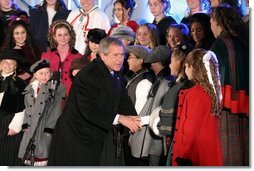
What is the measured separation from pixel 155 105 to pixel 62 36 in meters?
1.00

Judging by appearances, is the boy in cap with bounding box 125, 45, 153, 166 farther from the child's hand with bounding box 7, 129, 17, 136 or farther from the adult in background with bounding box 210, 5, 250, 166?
the child's hand with bounding box 7, 129, 17, 136

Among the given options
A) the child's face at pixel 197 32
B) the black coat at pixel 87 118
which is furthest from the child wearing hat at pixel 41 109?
the child's face at pixel 197 32

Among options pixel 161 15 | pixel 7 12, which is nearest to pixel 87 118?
pixel 161 15

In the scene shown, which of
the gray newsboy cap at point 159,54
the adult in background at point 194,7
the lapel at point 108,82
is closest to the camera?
the lapel at point 108,82

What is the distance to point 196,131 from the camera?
13.3ft

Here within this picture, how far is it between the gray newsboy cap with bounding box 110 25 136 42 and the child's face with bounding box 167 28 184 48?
0.32 meters

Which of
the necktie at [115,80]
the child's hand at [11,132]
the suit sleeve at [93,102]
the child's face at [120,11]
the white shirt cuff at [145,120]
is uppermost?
the child's face at [120,11]

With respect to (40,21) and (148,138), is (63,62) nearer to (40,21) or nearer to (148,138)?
(40,21)

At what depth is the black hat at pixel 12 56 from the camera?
4.72 m

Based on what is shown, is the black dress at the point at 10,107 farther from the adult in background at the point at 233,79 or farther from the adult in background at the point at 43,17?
the adult in background at the point at 233,79

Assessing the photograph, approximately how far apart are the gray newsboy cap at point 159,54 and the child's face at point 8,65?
1.10 m

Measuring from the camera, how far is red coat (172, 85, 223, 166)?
4.05m

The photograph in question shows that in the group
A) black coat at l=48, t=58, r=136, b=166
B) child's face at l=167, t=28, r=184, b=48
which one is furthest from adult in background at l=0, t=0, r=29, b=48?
child's face at l=167, t=28, r=184, b=48

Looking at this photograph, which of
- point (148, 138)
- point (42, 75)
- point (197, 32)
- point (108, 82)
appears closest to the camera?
point (108, 82)
